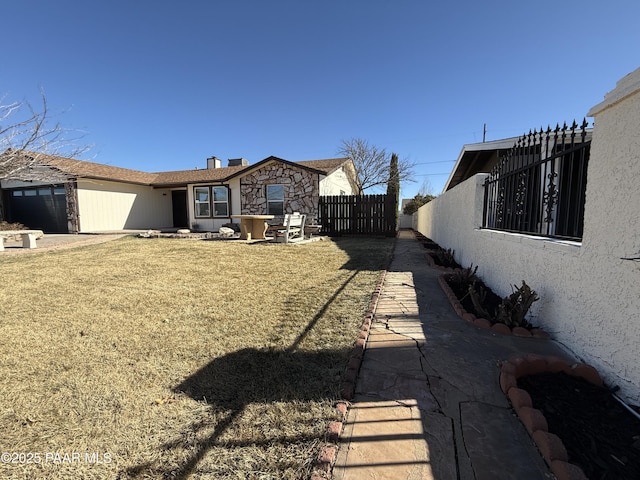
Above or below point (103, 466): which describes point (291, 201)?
above

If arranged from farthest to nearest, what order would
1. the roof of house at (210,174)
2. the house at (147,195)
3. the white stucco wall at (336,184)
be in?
the roof of house at (210,174), the white stucco wall at (336,184), the house at (147,195)

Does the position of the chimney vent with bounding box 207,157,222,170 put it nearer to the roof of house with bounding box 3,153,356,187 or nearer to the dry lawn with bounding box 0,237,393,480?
the roof of house with bounding box 3,153,356,187

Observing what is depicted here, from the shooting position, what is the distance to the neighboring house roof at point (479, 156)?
747 centimetres

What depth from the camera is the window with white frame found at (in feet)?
50.3

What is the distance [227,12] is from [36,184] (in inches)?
548

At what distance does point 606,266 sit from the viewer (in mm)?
1908

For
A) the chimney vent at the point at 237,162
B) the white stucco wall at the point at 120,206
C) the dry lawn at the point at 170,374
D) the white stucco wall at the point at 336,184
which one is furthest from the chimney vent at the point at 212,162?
the dry lawn at the point at 170,374

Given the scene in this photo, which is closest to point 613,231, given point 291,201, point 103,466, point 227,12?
point 103,466

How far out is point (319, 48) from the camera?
11781 millimetres

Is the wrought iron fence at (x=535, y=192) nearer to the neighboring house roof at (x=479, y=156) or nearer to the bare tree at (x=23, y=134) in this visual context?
the neighboring house roof at (x=479, y=156)

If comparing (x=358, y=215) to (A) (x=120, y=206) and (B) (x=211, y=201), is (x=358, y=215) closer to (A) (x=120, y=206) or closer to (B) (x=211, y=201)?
(B) (x=211, y=201)

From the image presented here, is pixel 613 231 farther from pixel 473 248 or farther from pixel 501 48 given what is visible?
pixel 501 48

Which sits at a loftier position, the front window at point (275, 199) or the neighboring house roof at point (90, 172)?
the neighboring house roof at point (90, 172)

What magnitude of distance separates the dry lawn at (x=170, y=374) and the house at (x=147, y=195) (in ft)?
32.2
